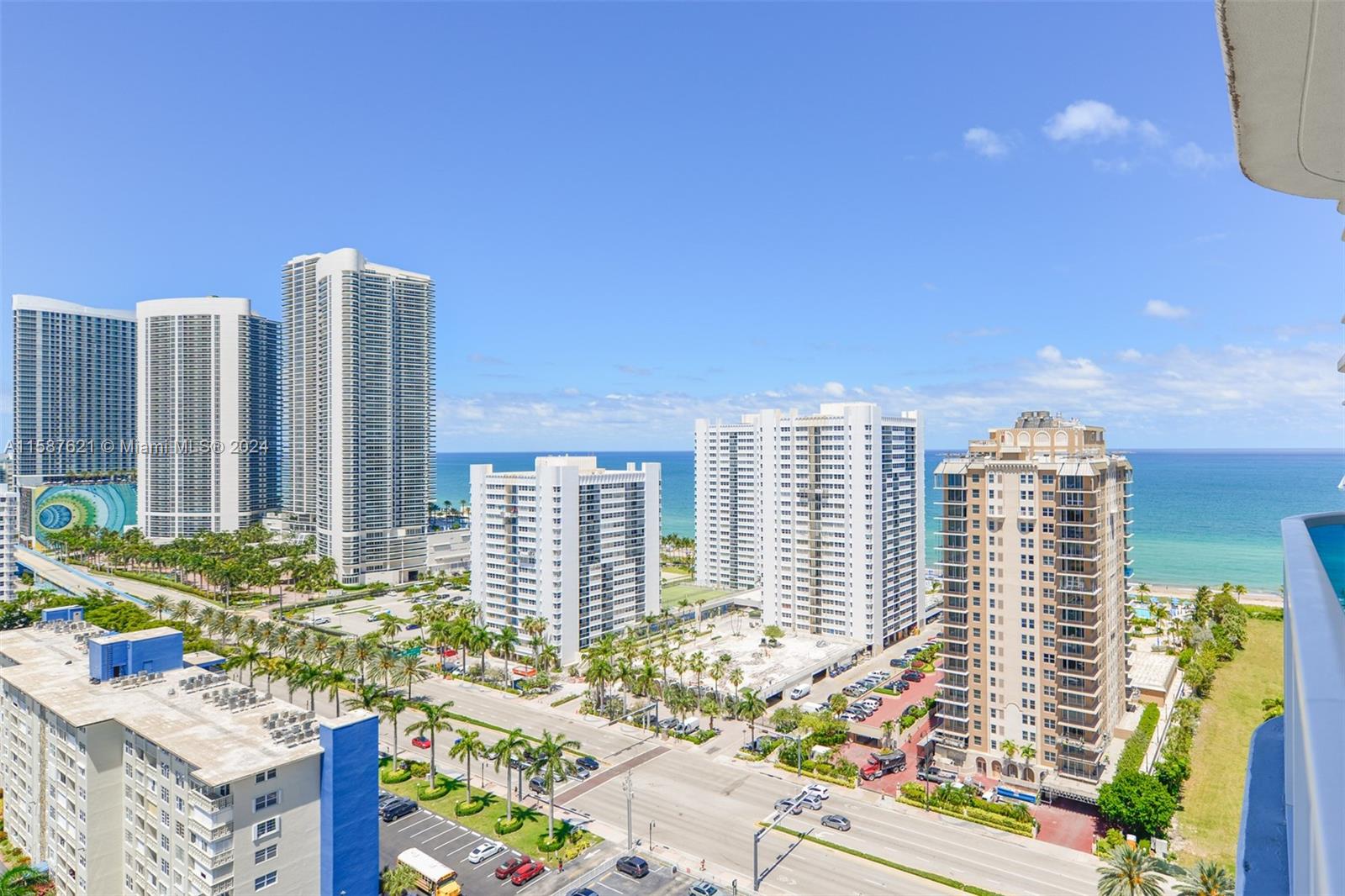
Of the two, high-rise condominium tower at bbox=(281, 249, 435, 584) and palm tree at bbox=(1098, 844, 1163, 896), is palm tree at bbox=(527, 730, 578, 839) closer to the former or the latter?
palm tree at bbox=(1098, 844, 1163, 896)

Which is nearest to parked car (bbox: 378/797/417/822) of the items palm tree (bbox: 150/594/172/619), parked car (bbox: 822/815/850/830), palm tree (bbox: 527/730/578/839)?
palm tree (bbox: 527/730/578/839)

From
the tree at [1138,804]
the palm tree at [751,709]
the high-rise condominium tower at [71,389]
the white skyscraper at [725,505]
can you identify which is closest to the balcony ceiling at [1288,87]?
the tree at [1138,804]

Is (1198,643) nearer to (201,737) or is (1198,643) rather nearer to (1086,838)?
(1086,838)

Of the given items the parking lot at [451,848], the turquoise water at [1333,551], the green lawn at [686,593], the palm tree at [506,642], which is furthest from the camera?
the green lawn at [686,593]

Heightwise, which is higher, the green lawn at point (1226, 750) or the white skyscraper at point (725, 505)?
the white skyscraper at point (725, 505)

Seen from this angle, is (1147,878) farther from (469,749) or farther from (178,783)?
(178,783)

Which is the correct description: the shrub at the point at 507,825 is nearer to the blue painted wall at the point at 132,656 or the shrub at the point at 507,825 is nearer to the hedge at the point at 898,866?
the hedge at the point at 898,866

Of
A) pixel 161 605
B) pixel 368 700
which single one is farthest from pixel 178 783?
pixel 161 605
